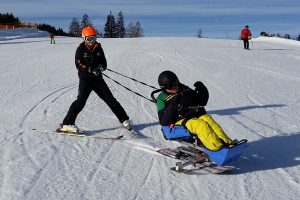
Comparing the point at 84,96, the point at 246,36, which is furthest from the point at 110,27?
the point at 84,96

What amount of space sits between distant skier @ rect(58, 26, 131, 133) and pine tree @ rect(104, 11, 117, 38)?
315 ft

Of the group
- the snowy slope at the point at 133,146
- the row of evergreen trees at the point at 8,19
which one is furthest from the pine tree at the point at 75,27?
the snowy slope at the point at 133,146

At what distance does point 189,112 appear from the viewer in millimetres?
5789

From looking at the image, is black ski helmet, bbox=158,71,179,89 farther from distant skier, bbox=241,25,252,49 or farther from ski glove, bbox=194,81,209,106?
distant skier, bbox=241,25,252,49

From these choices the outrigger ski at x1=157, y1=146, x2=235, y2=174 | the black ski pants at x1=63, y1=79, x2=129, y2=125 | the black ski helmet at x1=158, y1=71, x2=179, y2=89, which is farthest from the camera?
the black ski pants at x1=63, y1=79, x2=129, y2=125

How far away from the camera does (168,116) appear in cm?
588

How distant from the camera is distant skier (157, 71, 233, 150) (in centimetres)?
546

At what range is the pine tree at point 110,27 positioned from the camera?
103 meters

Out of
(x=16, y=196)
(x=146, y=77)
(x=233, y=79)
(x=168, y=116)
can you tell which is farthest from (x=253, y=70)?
(x=16, y=196)

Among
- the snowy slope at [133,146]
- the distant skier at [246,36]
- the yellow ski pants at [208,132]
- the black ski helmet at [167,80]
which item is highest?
the distant skier at [246,36]

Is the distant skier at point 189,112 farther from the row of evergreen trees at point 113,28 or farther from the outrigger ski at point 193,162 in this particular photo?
the row of evergreen trees at point 113,28

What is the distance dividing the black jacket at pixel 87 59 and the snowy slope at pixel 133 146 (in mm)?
1013

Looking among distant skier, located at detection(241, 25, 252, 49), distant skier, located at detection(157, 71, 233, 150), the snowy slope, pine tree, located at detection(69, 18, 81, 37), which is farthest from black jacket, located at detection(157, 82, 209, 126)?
pine tree, located at detection(69, 18, 81, 37)

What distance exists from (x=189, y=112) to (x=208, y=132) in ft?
1.51
